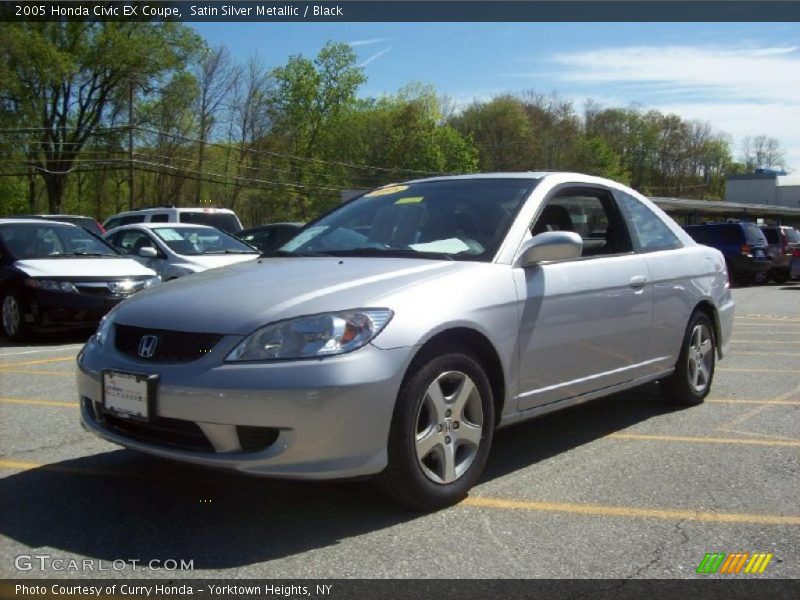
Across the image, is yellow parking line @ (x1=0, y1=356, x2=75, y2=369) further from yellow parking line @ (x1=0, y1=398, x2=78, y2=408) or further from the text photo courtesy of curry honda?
yellow parking line @ (x1=0, y1=398, x2=78, y2=408)

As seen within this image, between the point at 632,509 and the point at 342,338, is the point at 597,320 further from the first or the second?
the point at 342,338

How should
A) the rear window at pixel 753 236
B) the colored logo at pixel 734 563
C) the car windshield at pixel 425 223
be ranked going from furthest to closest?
the rear window at pixel 753 236 < the car windshield at pixel 425 223 < the colored logo at pixel 734 563

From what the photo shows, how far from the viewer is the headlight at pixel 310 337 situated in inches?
131

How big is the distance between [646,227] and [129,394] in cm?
358

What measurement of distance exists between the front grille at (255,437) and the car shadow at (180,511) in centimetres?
13

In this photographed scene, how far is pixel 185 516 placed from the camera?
3.60 meters

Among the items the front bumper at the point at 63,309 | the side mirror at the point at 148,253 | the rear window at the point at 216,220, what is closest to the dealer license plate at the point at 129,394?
the front bumper at the point at 63,309

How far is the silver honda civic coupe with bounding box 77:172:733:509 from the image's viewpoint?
10.8 ft

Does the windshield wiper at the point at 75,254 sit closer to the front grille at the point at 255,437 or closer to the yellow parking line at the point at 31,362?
the yellow parking line at the point at 31,362

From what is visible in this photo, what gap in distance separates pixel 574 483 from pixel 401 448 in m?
1.12

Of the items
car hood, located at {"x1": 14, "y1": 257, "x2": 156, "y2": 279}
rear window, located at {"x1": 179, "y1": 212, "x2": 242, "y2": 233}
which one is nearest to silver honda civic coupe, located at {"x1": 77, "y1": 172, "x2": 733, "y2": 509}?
car hood, located at {"x1": 14, "y1": 257, "x2": 156, "y2": 279}

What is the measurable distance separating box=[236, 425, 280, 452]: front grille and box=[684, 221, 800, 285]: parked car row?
21.9 meters

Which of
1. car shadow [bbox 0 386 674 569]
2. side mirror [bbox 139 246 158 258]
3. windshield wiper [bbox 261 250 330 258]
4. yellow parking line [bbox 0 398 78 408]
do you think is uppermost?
windshield wiper [bbox 261 250 330 258]

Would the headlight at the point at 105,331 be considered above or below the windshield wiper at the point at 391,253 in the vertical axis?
below
